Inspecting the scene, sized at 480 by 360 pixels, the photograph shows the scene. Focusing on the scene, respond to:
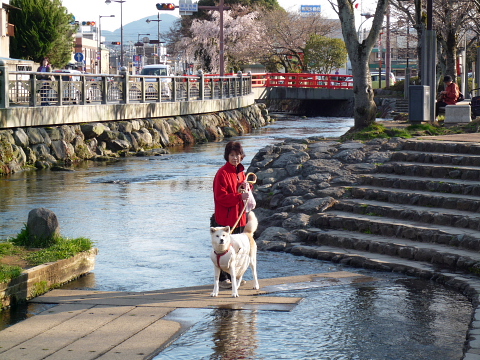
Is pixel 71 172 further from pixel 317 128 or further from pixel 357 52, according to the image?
pixel 317 128

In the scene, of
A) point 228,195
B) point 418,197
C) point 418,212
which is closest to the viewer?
point 228,195

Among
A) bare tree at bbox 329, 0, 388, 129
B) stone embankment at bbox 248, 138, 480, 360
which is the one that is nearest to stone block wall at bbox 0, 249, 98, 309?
stone embankment at bbox 248, 138, 480, 360

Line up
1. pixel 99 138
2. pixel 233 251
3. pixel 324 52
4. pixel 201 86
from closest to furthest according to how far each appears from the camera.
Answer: pixel 233 251
pixel 99 138
pixel 201 86
pixel 324 52

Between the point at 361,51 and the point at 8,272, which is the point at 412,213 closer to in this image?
the point at 8,272

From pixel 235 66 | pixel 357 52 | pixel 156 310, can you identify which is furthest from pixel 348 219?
pixel 235 66

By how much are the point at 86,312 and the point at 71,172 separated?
46.9 feet

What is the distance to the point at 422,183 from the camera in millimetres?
11648

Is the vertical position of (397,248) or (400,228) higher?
(400,228)

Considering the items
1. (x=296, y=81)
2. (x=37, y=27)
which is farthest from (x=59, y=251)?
(x=37, y=27)

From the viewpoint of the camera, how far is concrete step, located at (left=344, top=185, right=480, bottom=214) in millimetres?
10539

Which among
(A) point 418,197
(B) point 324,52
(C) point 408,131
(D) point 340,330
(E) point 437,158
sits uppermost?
(B) point 324,52

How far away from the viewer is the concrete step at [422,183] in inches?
432

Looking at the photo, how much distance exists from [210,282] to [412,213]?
11.1 feet

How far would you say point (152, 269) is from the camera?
31.8 feet
